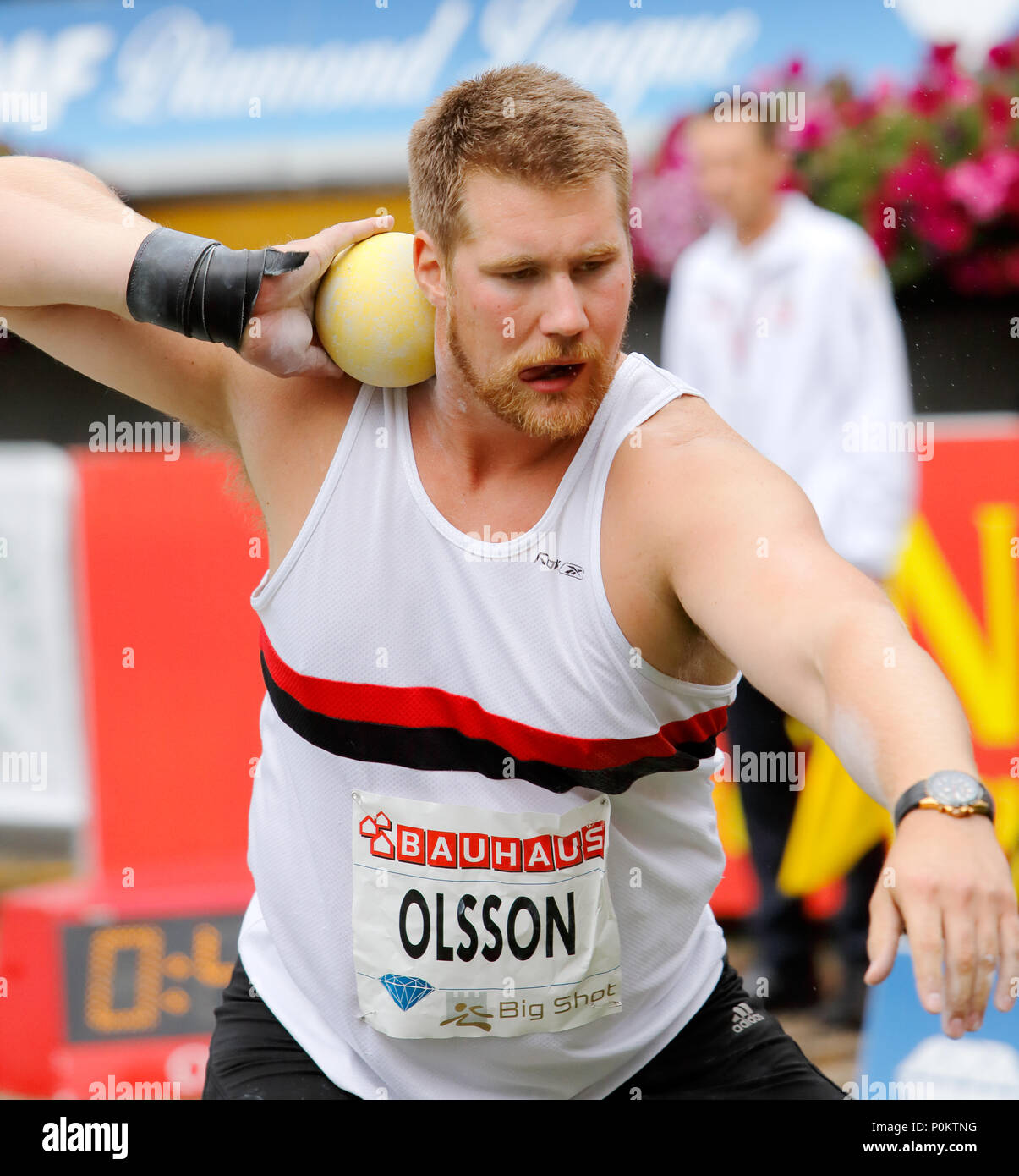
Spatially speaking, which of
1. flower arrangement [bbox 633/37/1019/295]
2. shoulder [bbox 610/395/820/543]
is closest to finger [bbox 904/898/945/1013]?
shoulder [bbox 610/395/820/543]

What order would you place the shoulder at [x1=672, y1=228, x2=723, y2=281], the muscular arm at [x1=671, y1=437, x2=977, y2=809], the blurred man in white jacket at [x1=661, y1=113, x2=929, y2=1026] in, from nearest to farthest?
the muscular arm at [x1=671, y1=437, x2=977, y2=809], the blurred man in white jacket at [x1=661, y1=113, x2=929, y2=1026], the shoulder at [x1=672, y1=228, x2=723, y2=281]

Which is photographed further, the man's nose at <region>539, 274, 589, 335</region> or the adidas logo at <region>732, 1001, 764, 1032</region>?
the adidas logo at <region>732, 1001, 764, 1032</region>

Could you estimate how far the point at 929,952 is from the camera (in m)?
Answer: 1.36

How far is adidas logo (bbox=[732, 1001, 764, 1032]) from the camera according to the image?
8.17ft

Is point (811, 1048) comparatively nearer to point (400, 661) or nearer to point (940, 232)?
point (400, 661)

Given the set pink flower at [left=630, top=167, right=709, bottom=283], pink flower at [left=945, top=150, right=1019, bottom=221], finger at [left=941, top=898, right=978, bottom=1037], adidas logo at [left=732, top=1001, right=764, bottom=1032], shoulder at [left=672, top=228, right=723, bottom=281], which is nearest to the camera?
finger at [left=941, top=898, right=978, bottom=1037]

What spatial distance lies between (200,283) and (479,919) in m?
1.10

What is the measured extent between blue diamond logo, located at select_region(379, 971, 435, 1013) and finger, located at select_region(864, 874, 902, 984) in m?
1.04

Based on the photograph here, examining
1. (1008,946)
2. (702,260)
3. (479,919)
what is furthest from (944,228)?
(1008,946)

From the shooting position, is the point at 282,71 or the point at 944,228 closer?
the point at 944,228

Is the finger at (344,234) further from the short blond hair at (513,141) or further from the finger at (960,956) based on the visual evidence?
the finger at (960,956)

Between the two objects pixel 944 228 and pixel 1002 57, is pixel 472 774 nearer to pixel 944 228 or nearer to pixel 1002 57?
pixel 944 228

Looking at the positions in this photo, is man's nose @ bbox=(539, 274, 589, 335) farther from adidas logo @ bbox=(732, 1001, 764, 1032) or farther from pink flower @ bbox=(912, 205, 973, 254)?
pink flower @ bbox=(912, 205, 973, 254)
